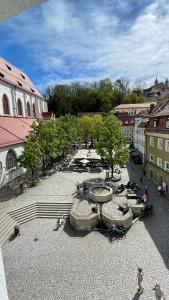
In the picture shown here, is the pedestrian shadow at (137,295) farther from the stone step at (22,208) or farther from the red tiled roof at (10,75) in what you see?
the red tiled roof at (10,75)

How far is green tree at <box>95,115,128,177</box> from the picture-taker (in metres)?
27.9

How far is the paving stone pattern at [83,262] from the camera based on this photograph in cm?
1226

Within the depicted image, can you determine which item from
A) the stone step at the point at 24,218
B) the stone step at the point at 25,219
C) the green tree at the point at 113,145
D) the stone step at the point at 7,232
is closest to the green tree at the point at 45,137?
the green tree at the point at 113,145

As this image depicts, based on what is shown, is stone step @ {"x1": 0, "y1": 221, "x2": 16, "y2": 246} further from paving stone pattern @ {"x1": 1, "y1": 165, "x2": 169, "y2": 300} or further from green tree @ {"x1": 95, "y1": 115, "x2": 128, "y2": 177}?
green tree @ {"x1": 95, "y1": 115, "x2": 128, "y2": 177}

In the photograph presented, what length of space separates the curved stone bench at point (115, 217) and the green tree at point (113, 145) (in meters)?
8.43

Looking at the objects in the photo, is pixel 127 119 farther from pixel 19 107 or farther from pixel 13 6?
pixel 13 6

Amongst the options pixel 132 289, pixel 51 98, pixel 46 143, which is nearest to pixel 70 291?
pixel 132 289

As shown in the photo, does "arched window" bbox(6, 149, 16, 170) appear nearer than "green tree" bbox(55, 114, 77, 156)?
Yes

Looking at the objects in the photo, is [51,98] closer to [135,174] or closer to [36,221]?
[135,174]

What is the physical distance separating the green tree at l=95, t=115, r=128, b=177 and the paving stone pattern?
9535 millimetres

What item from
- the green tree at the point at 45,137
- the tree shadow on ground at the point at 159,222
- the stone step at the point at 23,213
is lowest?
the tree shadow on ground at the point at 159,222

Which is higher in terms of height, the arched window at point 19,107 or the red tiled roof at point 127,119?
the arched window at point 19,107

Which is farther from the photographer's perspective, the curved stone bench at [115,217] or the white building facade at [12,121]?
the white building facade at [12,121]

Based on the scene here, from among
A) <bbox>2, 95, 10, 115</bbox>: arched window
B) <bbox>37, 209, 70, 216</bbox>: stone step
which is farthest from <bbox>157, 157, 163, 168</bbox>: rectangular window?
<bbox>2, 95, 10, 115</bbox>: arched window
